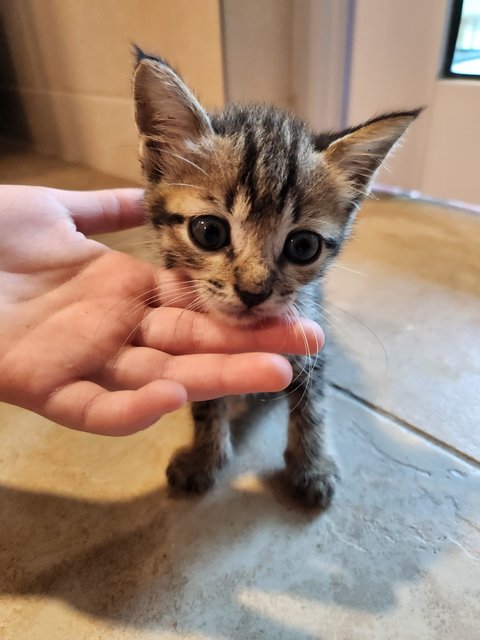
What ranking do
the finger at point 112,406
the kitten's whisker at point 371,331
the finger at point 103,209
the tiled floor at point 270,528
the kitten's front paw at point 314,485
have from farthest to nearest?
the kitten's whisker at point 371,331 < the finger at point 103,209 < the kitten's front paw at point 314,485 < the tiled floor at point 270,528 < the finger at point 112,406

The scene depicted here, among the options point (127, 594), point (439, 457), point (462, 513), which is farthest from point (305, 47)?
point (127, 594)

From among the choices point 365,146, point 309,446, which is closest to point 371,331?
point 309,446

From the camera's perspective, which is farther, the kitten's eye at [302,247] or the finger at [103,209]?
the finger at [103,209]

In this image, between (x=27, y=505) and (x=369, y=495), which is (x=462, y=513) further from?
(x=27, y=505)

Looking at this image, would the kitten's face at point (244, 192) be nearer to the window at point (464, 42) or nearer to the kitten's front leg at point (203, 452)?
the kitten's front leg at point (203, 452)

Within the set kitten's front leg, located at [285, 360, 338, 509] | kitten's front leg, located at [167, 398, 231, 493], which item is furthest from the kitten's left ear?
kitten's front leg, located at [167, 398, 231, 493]

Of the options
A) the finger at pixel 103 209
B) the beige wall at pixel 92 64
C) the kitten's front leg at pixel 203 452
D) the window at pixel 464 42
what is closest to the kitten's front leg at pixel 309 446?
the kitten's front leg at pixel 203 452

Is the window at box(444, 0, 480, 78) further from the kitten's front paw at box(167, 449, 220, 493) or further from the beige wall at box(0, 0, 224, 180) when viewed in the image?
the kitten's front paw at box(167, 449, 220, 493)
